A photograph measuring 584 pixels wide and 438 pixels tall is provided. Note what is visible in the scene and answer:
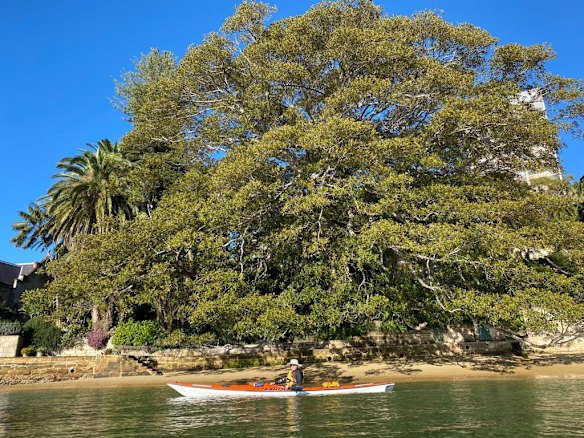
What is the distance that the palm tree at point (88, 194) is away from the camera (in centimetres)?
2802

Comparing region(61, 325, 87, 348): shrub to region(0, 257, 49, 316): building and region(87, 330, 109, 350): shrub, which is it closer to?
region(87, 330, 109, 350): shrub

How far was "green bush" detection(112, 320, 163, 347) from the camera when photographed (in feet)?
81.0

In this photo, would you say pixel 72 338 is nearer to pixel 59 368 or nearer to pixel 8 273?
pixel 59 368

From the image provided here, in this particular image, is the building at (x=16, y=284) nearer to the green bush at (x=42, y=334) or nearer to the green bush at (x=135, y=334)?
the green bush at (x=42, y=334)

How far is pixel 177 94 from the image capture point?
23703mm

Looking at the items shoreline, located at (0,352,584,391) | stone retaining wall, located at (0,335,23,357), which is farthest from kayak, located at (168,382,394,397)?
stone retaining wall, located at (0,335,23,357)

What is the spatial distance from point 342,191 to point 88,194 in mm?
18454

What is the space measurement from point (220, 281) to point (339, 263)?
190 inches

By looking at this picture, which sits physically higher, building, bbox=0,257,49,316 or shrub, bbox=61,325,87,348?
building, bbox=0,257,49,316

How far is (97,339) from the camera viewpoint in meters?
25.9

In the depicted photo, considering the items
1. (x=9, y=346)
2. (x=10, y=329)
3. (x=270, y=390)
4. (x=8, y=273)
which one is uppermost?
(x=8, y=273)

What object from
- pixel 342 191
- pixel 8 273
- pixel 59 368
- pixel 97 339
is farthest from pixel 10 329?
pixel 342 191

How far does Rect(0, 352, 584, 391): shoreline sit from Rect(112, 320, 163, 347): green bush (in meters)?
2.11

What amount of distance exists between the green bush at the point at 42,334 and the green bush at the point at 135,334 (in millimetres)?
3707
